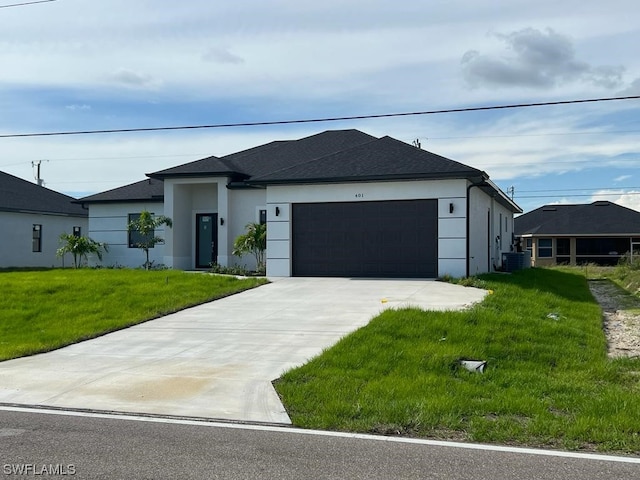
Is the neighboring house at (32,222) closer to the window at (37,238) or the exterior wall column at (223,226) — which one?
the window at (37,238)

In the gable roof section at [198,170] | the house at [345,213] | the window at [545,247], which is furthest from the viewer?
the window at [545,247]

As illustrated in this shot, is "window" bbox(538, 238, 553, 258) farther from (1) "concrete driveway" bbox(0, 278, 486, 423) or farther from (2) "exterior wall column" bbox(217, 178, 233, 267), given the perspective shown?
(1) "concrete driveway" bbox(0, 278, 486, 423)

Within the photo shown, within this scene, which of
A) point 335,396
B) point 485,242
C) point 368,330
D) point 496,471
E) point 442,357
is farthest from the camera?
point 485,242

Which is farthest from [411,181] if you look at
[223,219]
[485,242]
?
[223,219]

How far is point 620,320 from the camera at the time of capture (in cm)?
1549

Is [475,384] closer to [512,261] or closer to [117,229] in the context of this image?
[512,261]

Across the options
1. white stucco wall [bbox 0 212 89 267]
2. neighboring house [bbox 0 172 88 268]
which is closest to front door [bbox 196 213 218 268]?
neighboring house [bbox 0 172 88 268]

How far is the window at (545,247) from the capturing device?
1811 inches

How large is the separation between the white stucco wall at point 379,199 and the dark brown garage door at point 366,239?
21 centimetres

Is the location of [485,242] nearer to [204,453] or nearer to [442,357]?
[442,357]

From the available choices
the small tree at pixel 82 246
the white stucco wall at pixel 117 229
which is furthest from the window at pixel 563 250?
the small tree at pixel 82 246

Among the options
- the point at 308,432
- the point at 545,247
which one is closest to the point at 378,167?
→ the point at 308,432

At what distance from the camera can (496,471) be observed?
5.50 m

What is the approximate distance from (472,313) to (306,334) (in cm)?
312
